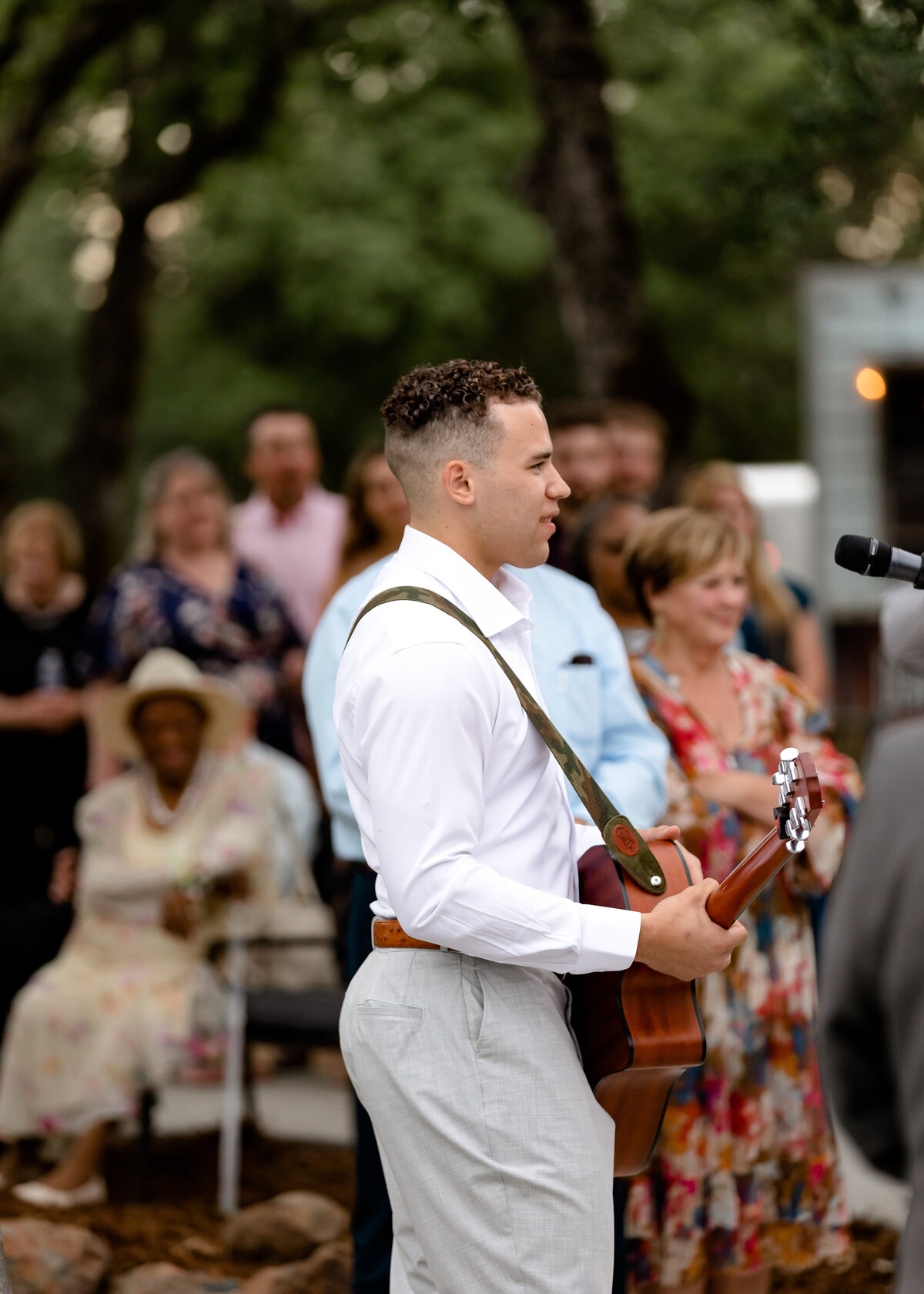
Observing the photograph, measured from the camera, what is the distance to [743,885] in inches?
113

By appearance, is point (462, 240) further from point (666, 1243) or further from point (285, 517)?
point (666, 1243)

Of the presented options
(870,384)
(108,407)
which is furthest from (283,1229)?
(108,407)

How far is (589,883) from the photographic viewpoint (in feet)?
10.1

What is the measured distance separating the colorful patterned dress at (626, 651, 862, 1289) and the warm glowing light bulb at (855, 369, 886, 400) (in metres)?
6.69

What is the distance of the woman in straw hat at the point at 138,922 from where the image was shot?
603 cm

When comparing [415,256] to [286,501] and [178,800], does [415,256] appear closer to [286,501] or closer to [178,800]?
[286,501]

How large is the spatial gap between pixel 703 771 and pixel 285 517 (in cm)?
432

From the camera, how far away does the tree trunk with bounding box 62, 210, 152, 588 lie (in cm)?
1333

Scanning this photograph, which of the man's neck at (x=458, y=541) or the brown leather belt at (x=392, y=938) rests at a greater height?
the man's neck at (x=458, y=541)

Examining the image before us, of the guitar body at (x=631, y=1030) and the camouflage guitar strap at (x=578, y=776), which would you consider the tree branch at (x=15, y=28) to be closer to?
the camouflage guitar strap at (x=578, y=776)

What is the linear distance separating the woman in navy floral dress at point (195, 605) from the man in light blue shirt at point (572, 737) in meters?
2.92

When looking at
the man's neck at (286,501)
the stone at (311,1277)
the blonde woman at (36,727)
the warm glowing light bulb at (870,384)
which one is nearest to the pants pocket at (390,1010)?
the stone at (311,1277)

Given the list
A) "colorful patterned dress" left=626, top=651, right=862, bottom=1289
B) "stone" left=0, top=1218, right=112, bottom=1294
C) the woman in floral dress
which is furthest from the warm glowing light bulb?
"stone" left=0, top=1218, right=112, bottom=1294

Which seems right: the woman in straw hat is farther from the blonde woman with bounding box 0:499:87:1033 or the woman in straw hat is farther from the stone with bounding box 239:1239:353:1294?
the stone with bounding box 239:1239:353:1294
